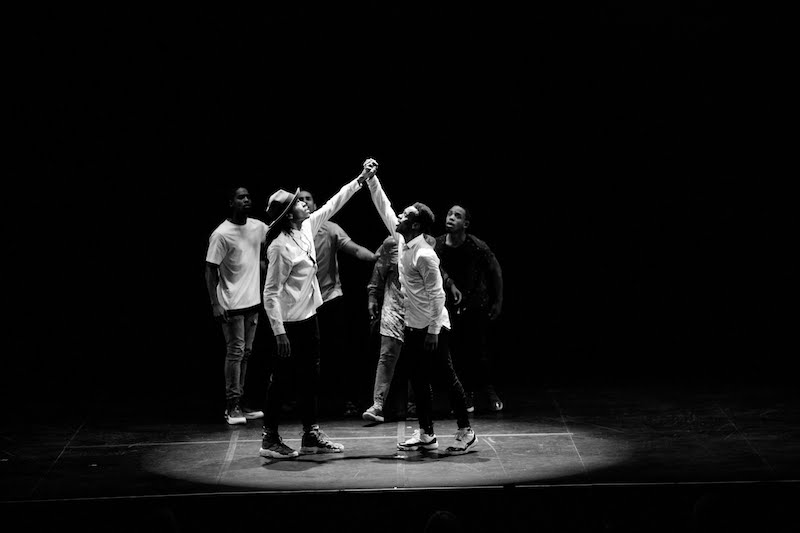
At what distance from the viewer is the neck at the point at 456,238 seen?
265 inches

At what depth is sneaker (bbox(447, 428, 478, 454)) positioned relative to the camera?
5.72 metres

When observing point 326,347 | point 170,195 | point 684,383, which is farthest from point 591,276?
point 170,195

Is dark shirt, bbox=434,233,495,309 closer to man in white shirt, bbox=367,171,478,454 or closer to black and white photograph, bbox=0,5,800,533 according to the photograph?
black and white photograph, bbox=0,5,800,533

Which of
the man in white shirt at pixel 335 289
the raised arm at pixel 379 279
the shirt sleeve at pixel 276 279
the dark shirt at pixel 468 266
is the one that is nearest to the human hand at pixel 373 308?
the raised arm at pixel 379 279

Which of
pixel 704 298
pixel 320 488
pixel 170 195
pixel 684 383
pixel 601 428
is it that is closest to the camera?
pixel 320 488

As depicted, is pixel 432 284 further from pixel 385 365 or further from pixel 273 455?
pixel 273 455

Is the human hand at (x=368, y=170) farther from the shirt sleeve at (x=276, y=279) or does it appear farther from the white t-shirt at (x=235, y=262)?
the white t-shirt at (x=235, y=262)

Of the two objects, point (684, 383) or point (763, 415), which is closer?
point (763, 415)

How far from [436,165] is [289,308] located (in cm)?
281

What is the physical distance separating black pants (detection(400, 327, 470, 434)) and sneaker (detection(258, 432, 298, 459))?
2.41 feet

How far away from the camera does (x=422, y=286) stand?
5641 mm

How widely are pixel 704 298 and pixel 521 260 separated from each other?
1.57 m

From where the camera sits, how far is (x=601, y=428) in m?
6.26

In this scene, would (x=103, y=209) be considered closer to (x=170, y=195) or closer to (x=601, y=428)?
(x=170, y=195)
